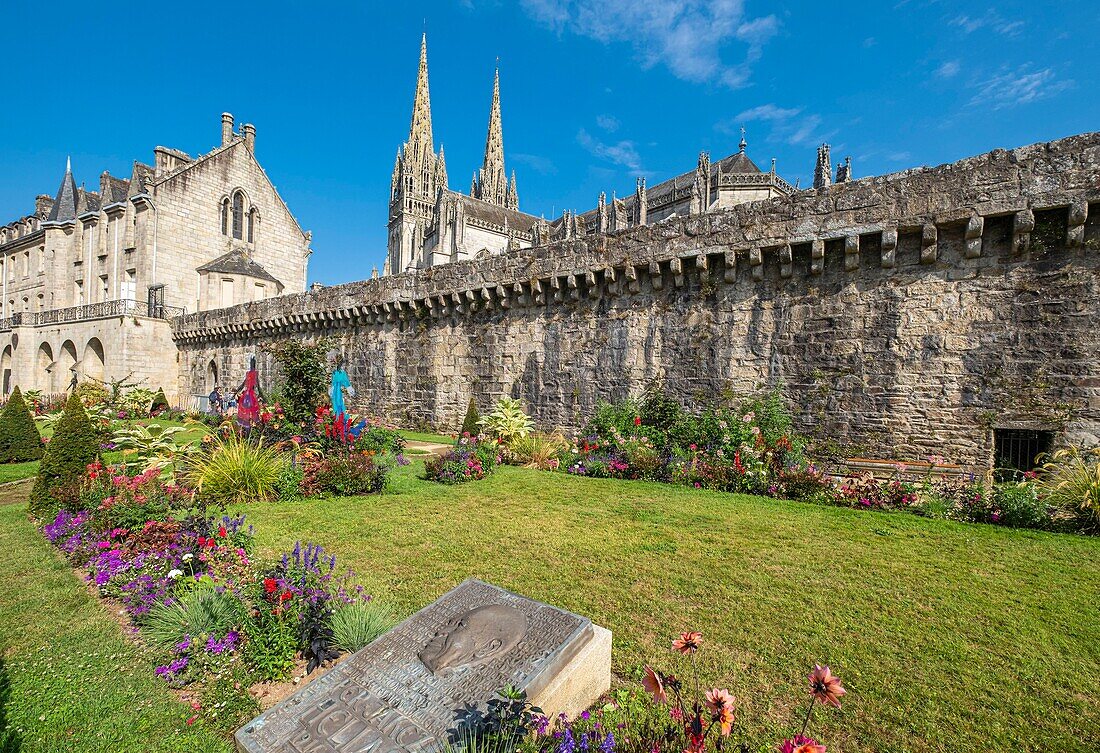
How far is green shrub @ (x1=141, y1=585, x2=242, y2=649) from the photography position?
11.2 feet

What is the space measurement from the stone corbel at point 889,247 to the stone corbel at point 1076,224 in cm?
210

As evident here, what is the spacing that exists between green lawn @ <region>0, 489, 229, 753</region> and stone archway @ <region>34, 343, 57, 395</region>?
33489 mm

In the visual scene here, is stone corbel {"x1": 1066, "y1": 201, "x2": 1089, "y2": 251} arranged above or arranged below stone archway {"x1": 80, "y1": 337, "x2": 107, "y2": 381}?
above

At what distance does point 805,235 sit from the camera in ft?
30.7

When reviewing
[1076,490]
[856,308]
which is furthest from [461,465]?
[1076,490]

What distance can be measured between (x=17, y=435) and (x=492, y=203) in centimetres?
5648

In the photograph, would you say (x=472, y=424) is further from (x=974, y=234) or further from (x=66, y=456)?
(x=974, y=234)

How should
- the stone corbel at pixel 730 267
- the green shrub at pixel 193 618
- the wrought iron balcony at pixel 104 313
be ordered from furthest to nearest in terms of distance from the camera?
the wrought iron balcony at pixel 104 313
the stone corbel at pixel 730 267
the green shrub at pixel 193 618

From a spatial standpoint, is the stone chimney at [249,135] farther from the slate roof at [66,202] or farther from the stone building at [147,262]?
the slate roof at [66,202]

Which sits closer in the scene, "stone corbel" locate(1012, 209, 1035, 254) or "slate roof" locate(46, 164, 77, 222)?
"stone corbel" locate(1012, 209, 1035, 254)

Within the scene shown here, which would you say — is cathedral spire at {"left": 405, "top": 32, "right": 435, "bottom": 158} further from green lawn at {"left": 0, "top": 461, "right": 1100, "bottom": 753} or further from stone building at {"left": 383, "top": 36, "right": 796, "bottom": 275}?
green lawn at {"left": 0, "top": 461, "right": 1100, "bottom": 753}

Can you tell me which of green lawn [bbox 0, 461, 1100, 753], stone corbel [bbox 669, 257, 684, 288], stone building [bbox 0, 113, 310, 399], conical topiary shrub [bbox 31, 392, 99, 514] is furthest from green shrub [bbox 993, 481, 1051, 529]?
stone building [bbox 0, 113, 310, 399]

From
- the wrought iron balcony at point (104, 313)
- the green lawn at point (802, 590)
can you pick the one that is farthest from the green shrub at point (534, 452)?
the wrought iron balcony at point (104, 313)

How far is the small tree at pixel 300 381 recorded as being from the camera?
10344 millimetres
